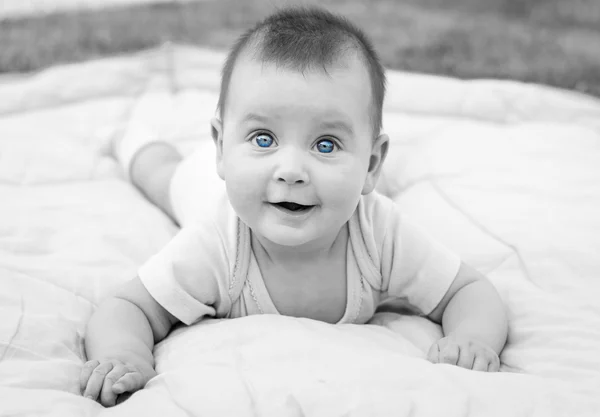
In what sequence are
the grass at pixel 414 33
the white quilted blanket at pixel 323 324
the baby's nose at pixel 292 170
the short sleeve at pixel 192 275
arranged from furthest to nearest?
the grass at pixel 414 33, the short sleeve at pixel 192 275, the baby's nose at pixel 292 170, the white quilted blanket at pixel 323 324

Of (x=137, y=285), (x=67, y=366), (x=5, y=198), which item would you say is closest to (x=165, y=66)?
(x=5, y=198)

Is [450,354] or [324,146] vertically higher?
[324,146]

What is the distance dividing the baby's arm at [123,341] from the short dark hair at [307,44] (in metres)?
0.32

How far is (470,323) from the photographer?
1.01 m

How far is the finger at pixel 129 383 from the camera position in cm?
82

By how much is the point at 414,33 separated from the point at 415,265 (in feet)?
5.78

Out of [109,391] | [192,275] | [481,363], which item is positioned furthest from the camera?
[192,275]

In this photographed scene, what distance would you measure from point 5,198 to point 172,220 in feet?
1.10

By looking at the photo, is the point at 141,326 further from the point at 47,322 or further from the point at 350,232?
the point at 350,232

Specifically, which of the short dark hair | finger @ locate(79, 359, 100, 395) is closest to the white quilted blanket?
finger @ locate(79, 359, 100, 395)

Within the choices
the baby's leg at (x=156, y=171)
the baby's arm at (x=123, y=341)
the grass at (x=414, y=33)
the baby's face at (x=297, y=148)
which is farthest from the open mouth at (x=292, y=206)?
the grass at (x=414, y=33)

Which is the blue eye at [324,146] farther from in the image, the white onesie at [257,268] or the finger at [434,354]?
the finger at [434,354]

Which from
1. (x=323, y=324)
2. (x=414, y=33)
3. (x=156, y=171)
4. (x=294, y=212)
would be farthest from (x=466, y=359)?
(x=414, y=33)

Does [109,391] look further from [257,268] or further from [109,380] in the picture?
[257,268]
